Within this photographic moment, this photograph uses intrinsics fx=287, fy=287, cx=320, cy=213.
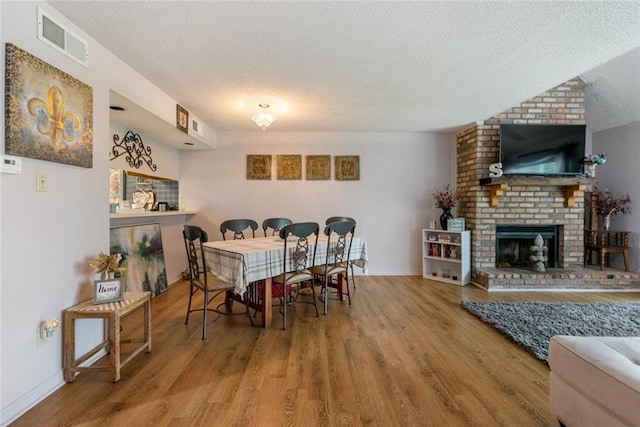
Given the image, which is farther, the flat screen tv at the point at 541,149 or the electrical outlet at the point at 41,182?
the flat screen tv at the point at 541,149

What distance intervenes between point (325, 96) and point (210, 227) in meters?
3.01

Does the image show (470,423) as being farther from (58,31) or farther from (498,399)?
(58,31)

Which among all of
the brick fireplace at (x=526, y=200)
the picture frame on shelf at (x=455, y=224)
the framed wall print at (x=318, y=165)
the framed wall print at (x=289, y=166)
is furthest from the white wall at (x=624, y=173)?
the framed wall print at (x=289, y=166)

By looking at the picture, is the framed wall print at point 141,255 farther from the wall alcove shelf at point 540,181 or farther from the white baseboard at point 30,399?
the wall alcove shelf at point 540,181

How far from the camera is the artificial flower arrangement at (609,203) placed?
4.44m

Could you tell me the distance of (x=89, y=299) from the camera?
2070mm

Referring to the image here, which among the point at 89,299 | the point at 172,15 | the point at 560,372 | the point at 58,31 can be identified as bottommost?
the point at 560,372

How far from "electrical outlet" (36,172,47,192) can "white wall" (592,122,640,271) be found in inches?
275

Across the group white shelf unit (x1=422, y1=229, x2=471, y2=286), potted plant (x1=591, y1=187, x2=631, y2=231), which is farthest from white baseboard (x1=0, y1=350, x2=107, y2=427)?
potted plant (x1=591, y1=187, x2=631, y2=231)

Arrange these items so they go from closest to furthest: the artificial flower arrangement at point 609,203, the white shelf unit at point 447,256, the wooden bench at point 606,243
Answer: the wooden bench at point 606,243, the white shelf unit at point 447,256, the artificial flower arrangement at point 609,203

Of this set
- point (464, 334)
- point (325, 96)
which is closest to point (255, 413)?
point (464, 334)

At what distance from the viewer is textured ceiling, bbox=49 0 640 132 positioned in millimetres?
1839

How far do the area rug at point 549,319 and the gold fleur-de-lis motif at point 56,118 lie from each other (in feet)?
11.9

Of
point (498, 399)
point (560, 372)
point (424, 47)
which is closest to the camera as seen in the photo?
point (560, 372)
